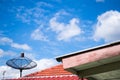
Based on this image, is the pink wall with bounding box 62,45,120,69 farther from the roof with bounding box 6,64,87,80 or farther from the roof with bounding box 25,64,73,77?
the roof with bounding box 25,64,73,77

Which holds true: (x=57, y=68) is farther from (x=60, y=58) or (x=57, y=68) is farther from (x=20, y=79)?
(x=60, y=58)

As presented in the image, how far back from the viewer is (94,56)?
405 centimetres

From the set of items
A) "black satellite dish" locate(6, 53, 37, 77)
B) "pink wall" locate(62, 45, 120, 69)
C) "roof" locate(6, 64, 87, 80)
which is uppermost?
"black satellite dish" locate(6, 53, 37, 77)

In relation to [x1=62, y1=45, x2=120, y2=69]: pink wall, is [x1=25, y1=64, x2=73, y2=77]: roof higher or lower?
higher

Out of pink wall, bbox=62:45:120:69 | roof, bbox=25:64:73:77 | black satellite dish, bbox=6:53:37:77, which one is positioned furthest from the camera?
black satellite dish, bbox=6:53:37:77

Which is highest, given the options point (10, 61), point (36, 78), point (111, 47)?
point (10, 61)

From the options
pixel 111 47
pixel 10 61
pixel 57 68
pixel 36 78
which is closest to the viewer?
pixel 111 47

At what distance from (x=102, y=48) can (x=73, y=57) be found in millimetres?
587

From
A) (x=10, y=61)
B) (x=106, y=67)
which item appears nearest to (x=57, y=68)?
(x=10, y=61)

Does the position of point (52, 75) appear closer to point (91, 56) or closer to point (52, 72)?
point (52, 72)

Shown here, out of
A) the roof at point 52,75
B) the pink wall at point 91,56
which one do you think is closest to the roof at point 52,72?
the roof at point 52,75

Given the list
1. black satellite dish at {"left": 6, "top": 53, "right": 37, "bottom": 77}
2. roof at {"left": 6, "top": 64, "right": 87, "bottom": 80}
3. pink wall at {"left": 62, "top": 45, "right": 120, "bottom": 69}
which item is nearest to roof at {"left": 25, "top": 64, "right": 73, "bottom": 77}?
roof at {"left": 6, "top": 64, "right": 87, "bottom": 80}

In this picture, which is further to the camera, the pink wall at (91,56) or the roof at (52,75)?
the roof at (52,75)

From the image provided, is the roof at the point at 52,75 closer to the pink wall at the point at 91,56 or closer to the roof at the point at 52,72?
the roof at the point at 52,72
